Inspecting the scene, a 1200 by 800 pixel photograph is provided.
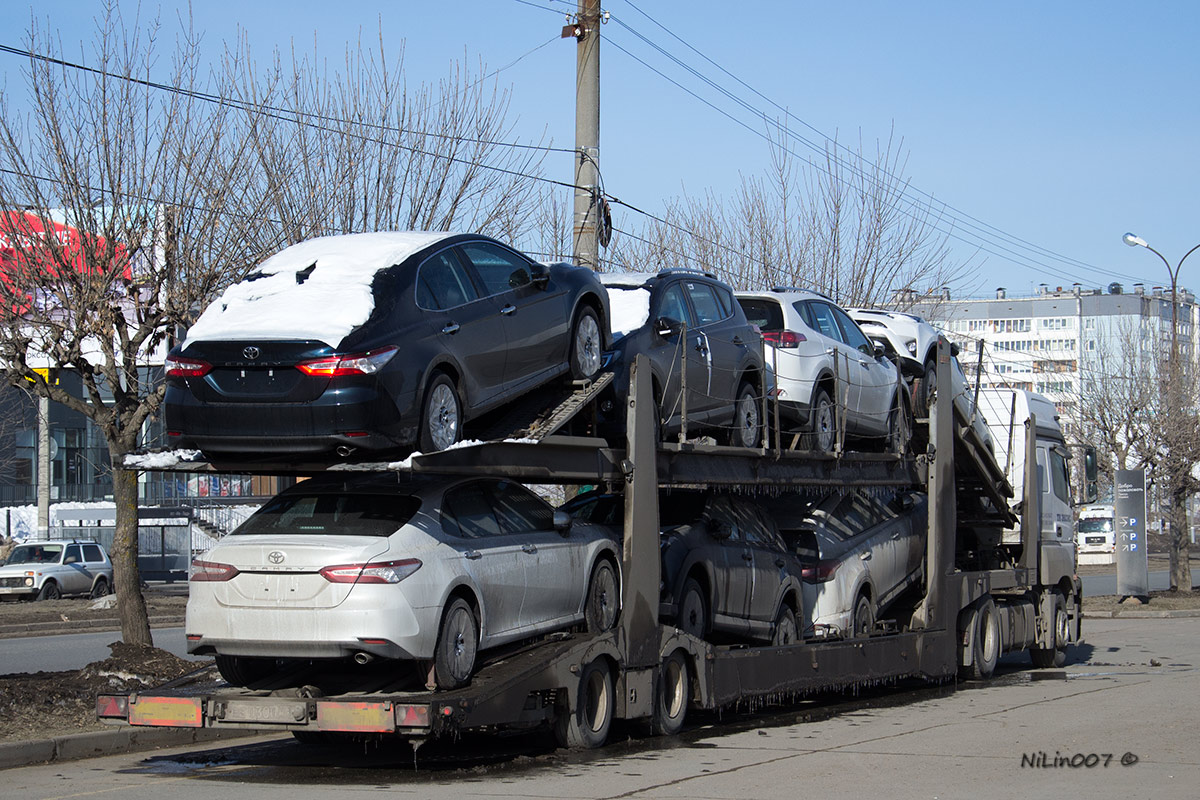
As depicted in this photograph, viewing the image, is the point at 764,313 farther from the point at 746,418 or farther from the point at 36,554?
the point at 36,554

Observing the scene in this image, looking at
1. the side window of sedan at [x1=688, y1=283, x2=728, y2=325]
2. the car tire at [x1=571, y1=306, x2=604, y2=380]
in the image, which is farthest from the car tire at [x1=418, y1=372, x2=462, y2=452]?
the side window of sedan at [x1=688, y1=283, x2=728, y2=325]

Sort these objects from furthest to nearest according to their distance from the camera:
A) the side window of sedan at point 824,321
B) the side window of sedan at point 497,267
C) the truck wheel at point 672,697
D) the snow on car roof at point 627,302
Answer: the side window of sedan at point 824,321 < the snow on car roof at point 627,302 < the truck wheel at point 672,697 < the side window of sedan at point 497,267

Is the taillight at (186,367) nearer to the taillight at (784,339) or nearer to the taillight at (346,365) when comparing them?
the taillight at (346,365)

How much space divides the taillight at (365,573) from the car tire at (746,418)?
4.69 meters

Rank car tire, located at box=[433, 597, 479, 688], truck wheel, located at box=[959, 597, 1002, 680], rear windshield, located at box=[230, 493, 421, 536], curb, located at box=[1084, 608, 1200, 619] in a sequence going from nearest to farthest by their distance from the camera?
car tire, located at box=[433, 597, 479, 688] < rear windshield, located at box=[230, 493, 421, 536] < truck wheel, located at box=[959, 597, 1002, 680] < curb, located at box=[1084, 608, 1200, 619]

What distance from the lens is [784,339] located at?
13.4m

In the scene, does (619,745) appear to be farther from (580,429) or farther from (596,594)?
(580,429)

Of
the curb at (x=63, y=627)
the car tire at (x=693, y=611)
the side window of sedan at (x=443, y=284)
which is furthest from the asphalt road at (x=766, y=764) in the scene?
the curb at (x=63, y=627)

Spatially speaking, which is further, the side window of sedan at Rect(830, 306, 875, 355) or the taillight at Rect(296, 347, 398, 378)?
the side window of sedan at Rect(830, 306, 875, 355)

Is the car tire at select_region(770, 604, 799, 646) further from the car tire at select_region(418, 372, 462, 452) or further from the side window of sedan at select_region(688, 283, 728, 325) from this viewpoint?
the car tire at select_region(418, 372, 462, 452)

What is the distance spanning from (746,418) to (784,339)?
1.18 m

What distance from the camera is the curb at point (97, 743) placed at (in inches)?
380

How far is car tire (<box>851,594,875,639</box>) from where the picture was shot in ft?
45.8

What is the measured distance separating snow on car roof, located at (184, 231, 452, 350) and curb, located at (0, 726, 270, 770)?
342 cm
